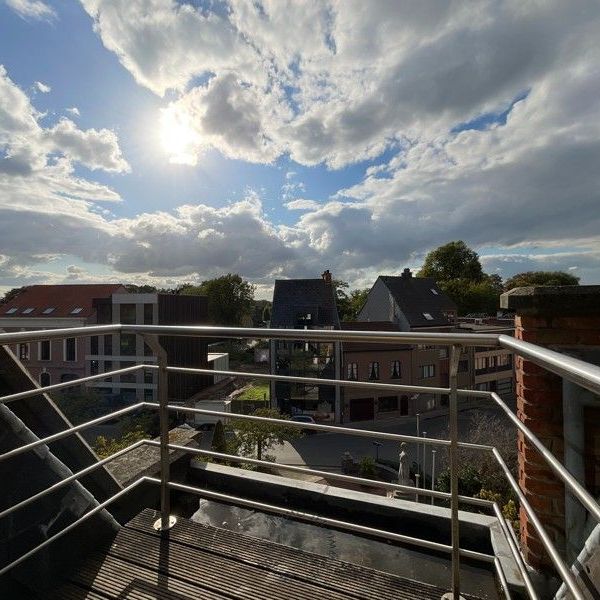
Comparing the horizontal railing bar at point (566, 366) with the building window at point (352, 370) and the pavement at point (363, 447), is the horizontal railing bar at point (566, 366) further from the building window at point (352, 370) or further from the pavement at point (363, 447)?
the building window at point (352, 370)

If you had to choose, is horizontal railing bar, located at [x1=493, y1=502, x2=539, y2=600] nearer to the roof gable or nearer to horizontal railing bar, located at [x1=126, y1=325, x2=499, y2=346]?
horizontal railing bar, located at [x1=126, y1=325, x2=499, y2=346]

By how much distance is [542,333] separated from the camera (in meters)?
1.92

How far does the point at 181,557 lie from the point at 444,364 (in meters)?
22.8

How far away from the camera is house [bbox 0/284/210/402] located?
72.2 feet

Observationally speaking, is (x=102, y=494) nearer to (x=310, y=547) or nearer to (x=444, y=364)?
(x=310, y=547)

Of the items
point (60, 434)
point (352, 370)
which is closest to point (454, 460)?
point (60, 434)

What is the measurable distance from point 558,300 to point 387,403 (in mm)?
20560

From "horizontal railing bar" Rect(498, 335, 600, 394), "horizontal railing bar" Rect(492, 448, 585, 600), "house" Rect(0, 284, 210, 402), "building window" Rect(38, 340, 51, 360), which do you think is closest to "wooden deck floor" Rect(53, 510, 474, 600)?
"horizontal railing bar" Rect(492, 448, 585, 600)

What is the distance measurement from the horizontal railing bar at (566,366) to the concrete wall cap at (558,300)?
3.38ft

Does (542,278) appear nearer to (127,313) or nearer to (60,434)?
(127,313)

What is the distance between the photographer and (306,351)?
2084 cm

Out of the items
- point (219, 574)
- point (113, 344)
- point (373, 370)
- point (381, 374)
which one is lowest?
point (381, 374)

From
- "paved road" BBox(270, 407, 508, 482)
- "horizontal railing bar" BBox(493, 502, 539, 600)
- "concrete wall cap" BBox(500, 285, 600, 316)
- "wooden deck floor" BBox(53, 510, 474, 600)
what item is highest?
"concrete wall cap" BBox(500, 285, 600, 316)

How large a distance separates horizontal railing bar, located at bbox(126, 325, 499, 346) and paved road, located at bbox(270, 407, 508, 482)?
15025 millimetres
